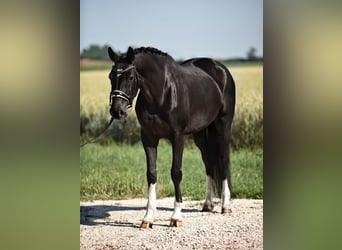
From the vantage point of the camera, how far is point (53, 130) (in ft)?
16.4

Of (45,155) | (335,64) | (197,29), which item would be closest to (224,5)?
(197,29)

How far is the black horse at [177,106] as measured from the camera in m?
4.85

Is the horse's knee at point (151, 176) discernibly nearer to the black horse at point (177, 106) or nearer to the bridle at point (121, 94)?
the black horse at point (177, 106)

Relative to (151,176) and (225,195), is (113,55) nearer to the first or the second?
(151,176)

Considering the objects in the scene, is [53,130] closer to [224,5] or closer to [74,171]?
[74,171]

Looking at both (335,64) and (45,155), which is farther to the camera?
(335,64)

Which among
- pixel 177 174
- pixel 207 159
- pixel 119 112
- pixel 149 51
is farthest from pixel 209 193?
pixel 149 51

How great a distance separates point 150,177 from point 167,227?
0.45m

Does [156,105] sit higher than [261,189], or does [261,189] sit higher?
[156,105]

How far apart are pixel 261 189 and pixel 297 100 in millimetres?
876

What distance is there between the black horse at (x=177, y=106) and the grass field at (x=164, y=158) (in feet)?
0.26

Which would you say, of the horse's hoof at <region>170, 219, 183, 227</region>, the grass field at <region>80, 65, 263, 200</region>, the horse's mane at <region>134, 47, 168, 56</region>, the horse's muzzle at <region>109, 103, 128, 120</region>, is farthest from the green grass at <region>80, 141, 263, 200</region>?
the horse's mane at <region>134, 47, 168, 56</region>

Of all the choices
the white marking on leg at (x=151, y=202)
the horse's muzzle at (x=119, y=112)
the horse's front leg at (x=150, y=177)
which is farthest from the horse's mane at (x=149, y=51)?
the white marking on leg at (x=151, y=202)

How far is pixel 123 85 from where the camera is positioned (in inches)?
190
